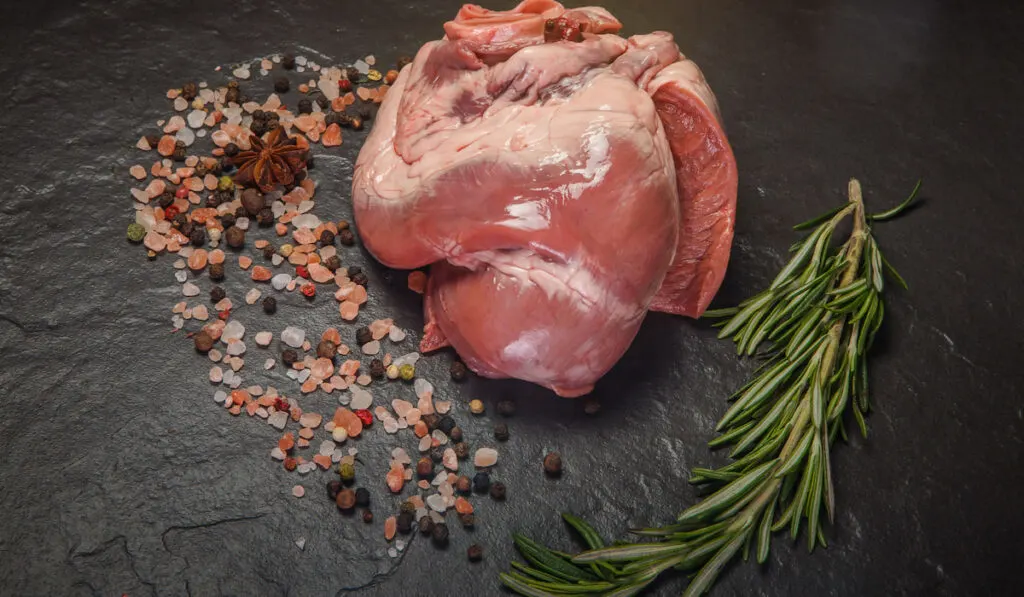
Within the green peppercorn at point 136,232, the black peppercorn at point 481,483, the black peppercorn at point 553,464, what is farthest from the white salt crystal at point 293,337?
the black peppercorn at point 553,464

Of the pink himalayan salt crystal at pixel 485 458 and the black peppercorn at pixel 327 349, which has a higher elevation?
the black peppercorn at pixel 327 349

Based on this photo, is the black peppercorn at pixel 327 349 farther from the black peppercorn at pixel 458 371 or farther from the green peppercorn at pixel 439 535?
the green peppercorn at pixel 439 535

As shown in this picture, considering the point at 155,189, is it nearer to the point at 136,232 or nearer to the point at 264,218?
the point at 136,232

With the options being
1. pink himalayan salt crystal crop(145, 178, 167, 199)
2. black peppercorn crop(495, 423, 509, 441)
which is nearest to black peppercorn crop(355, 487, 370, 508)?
black peppercorn crop(495, 423, 509, 441)

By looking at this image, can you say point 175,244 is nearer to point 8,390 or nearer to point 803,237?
point 8,390

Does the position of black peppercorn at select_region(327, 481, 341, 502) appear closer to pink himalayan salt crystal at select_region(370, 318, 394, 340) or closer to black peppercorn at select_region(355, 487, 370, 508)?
black peppercorn at select_region(355, 487, 370, 508)

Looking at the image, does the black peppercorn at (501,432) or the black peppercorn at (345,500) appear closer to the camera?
the black peppercorn at (345,500)
